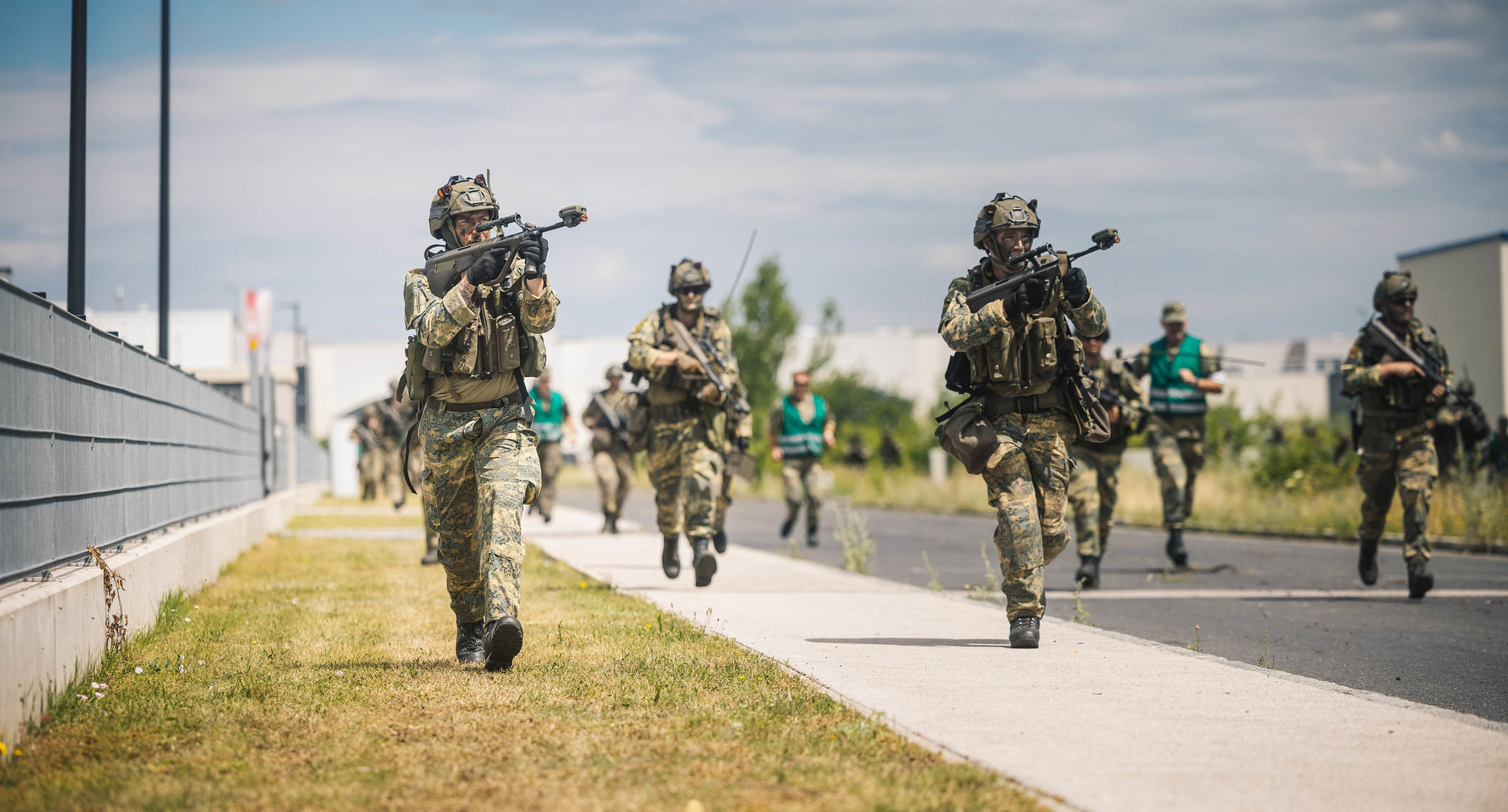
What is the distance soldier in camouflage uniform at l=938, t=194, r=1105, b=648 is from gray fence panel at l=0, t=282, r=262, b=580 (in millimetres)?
3970

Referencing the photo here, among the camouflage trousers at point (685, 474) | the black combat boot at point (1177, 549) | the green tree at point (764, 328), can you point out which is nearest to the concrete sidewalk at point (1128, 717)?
the camouflage trousers at point (685, 474)

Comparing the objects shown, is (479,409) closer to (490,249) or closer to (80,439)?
(490,249)

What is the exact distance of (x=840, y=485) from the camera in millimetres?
34188

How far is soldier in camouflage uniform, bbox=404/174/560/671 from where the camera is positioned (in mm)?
6055

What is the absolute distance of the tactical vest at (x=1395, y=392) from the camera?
10031 mm

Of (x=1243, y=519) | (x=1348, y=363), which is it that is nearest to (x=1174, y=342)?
(x=1348, y=363)

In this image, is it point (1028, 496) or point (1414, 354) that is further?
point (1414, 354)

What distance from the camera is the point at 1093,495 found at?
1101cm

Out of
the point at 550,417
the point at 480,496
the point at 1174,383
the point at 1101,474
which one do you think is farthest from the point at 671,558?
the point at 550,417

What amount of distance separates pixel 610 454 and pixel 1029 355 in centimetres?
1123

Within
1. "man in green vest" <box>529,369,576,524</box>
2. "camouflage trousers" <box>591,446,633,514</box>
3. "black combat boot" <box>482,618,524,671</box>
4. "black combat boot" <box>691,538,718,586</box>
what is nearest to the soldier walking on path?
"camouflage trousers" <box>591,446,633,514</box>

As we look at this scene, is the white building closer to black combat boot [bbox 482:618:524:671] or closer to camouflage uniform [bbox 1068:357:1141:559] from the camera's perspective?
camouflage uniform [bbox 1068:357:1141:559]

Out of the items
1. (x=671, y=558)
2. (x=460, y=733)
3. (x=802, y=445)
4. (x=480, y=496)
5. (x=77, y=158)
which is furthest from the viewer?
(x=802, y=445)

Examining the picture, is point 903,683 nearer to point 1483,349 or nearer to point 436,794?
point 436,794
